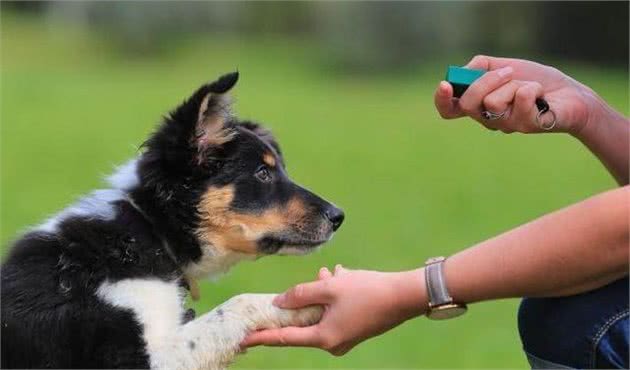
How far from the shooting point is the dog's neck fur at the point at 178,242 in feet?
12.5

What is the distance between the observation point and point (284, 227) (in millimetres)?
4066

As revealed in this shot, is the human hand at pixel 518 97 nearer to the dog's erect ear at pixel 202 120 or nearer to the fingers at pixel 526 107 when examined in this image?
the fingers at pixel 526 107

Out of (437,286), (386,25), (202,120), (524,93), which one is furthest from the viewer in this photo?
(386,25)

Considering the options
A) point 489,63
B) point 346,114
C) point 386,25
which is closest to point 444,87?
point 489,63

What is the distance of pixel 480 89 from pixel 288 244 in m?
1.07

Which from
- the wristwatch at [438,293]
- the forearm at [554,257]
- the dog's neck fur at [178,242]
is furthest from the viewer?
the dog's neck fur at [178,242]

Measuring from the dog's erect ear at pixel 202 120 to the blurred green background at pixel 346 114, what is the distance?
0.60m

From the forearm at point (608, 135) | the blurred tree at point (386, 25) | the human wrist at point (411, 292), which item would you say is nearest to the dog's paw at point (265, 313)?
the human wrist at point (411, 292)

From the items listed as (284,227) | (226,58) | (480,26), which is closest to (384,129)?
(226,58)

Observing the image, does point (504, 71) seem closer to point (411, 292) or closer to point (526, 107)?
point (526, 107)

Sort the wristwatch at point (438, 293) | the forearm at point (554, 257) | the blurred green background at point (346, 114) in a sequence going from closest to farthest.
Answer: the forearm at point (554, 257) → the wristwatch at point (438, 293) → the blurred green background at point (346, 114)

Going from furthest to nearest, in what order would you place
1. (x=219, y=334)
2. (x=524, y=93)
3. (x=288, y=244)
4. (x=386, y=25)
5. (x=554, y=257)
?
1. (x=386, y=25)
2. (x=288, y=244)
3. (x=219, y=334)
4. (x=524, y=93)
5. (x=554, y=257)

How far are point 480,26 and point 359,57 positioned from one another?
280 cm

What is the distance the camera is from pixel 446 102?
346 cm
